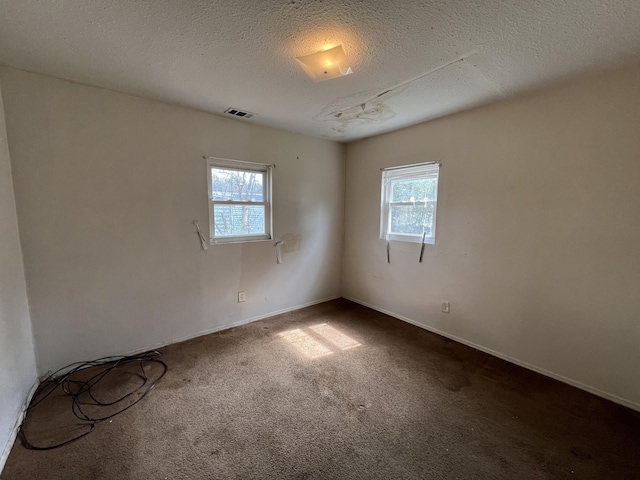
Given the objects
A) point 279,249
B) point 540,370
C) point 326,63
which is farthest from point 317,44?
point 540,370

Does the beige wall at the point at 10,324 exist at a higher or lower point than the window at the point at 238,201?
lower

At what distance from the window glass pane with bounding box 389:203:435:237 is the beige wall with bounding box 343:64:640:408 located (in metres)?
0.15

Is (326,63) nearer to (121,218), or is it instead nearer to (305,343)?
(121,218)

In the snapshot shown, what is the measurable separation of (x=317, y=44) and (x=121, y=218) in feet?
6.76

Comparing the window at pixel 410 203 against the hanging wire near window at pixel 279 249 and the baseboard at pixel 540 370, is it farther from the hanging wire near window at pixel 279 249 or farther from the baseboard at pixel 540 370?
the hanging wire near window at pixel 279 249

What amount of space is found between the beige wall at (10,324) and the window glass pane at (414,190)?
11.1ft

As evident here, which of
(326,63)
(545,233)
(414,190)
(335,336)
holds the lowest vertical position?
(335,336)

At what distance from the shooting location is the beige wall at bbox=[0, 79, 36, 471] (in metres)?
1.46

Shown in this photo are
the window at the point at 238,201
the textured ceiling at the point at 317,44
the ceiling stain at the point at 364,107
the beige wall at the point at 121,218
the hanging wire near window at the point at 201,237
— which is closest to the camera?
the textured ceiling at the point at 317,44

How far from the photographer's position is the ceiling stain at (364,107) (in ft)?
6.60

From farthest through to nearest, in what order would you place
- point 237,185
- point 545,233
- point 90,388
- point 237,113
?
point 237,185 → point 237,113 → point 545,233 → point 90,388

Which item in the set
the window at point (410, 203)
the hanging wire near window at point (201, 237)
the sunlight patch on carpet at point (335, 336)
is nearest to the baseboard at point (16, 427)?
the hanging wire near window at point (201, 237)

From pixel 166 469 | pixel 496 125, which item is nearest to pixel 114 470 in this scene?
pixel 166 469

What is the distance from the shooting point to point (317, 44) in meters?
1.53
